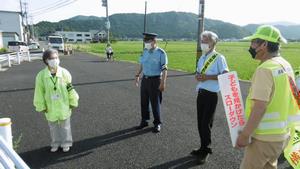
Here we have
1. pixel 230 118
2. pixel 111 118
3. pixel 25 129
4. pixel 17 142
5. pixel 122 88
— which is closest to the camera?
pixel 230 118

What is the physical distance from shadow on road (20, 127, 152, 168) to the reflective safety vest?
314cm

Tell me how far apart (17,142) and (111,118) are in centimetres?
226

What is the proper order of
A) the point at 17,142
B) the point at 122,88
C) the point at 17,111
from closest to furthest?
the point at 17,142, the point at 17,111, the point at 122,88

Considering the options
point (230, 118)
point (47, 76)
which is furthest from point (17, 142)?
point (230, 118)

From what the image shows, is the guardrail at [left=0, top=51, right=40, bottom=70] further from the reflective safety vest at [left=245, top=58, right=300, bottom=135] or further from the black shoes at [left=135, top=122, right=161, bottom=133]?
the reflective safety vest at [left=245, top=58, right=300, bottom=135]

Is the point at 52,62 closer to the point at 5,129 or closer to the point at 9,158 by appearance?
the point at 5,129

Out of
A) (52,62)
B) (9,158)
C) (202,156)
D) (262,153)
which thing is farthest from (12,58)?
(262,153)

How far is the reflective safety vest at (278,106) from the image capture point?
8.07 feet

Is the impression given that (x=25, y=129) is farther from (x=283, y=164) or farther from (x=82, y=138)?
(x=283, y=164)

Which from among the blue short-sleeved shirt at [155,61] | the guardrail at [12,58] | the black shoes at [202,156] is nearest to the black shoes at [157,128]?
the blue short-sleeved shirt at [155,61]

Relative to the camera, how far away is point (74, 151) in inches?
194

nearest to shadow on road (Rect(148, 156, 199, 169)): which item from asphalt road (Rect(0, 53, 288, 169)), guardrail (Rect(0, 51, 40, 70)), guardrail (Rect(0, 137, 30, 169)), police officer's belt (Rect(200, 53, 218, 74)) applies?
asphalt road (Rect(0, 53, 288, 169))

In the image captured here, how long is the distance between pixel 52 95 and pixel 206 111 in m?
2.52

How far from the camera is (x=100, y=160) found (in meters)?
4.56
